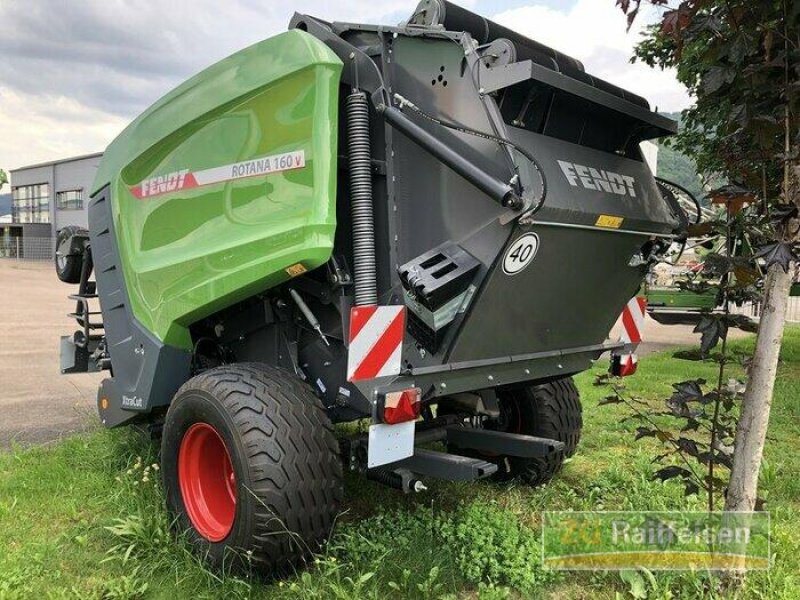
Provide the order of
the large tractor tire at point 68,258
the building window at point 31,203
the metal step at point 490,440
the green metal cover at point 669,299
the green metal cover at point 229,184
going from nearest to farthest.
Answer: the green metal cover at point 229,184 < the metal step at point 490,440 < the large tractor tire at point 68,258 < the green metal cover at point 669,299 < the building window at point 31,203

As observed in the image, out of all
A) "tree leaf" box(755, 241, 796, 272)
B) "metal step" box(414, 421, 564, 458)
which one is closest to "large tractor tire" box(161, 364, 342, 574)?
"metal step" box(414, 421, 564, 458)

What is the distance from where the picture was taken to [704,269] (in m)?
2.69

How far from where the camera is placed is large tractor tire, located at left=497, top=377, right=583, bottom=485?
4.23 meters

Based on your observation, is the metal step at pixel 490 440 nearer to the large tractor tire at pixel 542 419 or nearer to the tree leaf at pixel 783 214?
the large tractor tire at pixel 542 419

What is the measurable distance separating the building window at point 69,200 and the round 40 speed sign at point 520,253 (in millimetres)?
41824

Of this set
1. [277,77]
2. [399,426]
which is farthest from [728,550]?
[277,77]

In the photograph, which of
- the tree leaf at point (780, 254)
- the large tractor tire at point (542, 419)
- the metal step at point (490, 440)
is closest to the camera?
the tree leaf at point (780, 254)

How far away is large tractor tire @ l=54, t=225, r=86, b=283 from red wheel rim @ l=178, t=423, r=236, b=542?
239 centimetres

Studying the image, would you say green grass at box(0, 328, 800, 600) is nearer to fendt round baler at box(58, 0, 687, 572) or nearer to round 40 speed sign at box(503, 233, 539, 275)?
fendt round baler at box(58, 0, 687, 572)

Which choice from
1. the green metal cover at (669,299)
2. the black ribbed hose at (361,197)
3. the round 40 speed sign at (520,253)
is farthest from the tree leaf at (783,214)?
the green metal cover at (669,299)

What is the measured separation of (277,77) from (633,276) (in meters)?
2.05

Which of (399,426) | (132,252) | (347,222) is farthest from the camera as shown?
(132,252)

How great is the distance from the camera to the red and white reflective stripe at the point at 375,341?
9.30 ft

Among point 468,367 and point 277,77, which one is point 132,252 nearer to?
point 277,77
